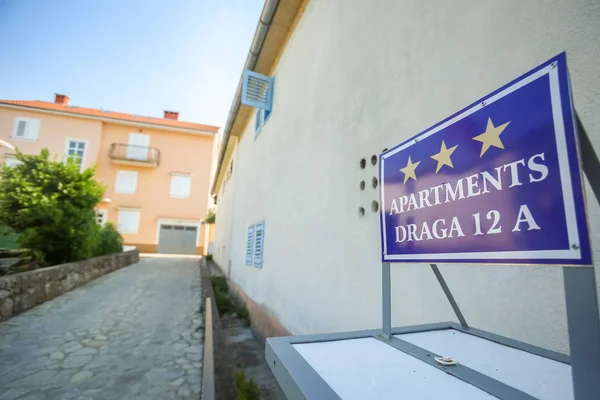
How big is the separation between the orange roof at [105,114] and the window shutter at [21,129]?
3.90 ft

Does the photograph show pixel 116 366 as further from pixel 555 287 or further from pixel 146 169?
pixel 146 169

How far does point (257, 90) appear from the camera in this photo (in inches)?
269

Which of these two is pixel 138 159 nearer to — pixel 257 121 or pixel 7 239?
pixel 7 239

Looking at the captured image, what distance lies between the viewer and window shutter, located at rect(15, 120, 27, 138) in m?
20.0

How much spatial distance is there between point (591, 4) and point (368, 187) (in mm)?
1667

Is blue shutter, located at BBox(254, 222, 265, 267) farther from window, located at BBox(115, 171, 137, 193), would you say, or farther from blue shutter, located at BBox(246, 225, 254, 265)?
window, located at BBox(115, 171, 137, 193)

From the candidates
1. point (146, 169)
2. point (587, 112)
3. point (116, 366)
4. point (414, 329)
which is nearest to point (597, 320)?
point (414, 329)

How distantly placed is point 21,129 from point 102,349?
23784 mm

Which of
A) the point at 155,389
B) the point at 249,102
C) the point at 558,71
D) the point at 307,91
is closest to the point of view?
the point at 558,71

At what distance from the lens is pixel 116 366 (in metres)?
3.64

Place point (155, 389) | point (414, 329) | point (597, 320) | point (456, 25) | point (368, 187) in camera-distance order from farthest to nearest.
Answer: point (155, 389) < point (368, 187) < point (456, 25) < point (414, 329) < point (597, 320)

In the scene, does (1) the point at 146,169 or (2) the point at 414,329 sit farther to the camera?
(1) the point at 146,169

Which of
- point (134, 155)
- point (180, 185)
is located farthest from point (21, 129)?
point (180, 185)

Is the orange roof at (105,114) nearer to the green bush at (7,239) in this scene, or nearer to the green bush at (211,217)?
the green bush at (211,217)
